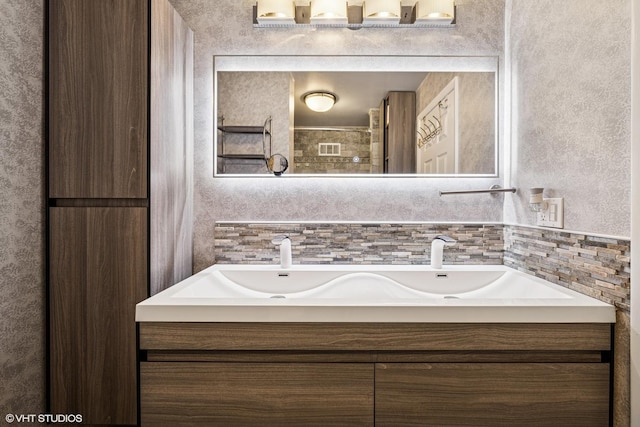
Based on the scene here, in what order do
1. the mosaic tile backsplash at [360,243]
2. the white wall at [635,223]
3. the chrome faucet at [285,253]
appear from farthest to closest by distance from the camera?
the mosaic tile backsplash at [360,243], the chrome faucet at [285,253], the white wall at [635,223]

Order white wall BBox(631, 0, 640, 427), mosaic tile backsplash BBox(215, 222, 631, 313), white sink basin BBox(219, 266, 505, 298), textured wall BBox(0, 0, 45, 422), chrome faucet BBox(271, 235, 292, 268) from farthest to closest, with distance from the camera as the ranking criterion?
1. mosaic tile backsplash BBox(215, 222, 631, 313)
2. chrome faucet BBox(271, 235, 292, 268)
3. white sink basin BBox(219, 266, 505, 298)
4. textured wall BBox(0, 0, 45, 422)
5. white wall BBox(631, 0, 640, 427)

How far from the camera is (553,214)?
1.29 metres

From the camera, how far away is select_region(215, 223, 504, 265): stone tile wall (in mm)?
1701

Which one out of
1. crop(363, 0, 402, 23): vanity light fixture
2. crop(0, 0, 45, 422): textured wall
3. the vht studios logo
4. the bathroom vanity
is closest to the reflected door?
crop(363, 0, 402, 23): vanity light fixture

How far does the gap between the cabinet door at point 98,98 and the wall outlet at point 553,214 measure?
1.42 meters

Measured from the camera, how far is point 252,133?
1.72m

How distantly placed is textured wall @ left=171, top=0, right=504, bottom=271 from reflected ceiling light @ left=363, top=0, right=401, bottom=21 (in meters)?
→ 0.08

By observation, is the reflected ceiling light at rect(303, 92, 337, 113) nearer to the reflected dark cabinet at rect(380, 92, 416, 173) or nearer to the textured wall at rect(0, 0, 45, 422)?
the reflected dark cabinet at rect(380, 92, 416, 173)

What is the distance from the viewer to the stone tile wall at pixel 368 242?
170cm

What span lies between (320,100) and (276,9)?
0.43 meters

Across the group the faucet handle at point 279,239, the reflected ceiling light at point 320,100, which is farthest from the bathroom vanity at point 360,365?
the reflected ceiling light at point 320,100

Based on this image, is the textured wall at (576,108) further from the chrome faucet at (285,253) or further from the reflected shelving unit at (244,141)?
the reflected shelving unit at (244,141)

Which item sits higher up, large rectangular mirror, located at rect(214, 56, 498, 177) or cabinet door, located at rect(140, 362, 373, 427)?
large rectangular mirror, located at rect(214, 56, 498, 177)

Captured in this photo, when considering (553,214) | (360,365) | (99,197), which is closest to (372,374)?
(360,365)
